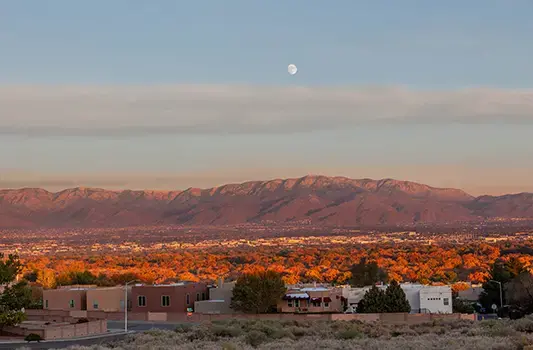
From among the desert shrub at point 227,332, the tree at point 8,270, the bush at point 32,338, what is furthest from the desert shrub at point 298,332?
the tree at point 8,270

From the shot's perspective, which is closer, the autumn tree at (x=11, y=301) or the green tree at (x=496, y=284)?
the autumn tree at (x=11, y=301)

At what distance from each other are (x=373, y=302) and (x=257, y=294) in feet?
33.9

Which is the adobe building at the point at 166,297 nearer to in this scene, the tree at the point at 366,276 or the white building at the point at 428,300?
the white building at the point at 428,300

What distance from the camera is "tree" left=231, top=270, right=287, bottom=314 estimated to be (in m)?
Answer: 80.4

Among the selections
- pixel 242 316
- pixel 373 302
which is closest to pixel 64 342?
pixel 242 316

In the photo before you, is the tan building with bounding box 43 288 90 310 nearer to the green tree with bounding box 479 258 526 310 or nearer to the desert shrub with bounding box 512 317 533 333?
the green tree with bounding box 479 258 526 310

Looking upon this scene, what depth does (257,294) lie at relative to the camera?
263 ft

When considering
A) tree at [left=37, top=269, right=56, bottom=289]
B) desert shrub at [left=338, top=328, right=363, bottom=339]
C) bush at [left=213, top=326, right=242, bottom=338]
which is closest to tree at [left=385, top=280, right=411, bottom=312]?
bush at [left=213, top=326, right=242, bottom=338]

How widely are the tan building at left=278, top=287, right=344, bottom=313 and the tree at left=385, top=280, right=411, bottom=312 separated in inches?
198

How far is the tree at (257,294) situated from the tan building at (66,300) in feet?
52.5

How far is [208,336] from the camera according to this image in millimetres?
48406

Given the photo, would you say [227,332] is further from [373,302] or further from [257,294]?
[257,294]

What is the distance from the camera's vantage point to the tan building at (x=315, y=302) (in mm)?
80600

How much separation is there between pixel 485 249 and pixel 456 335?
416ft
